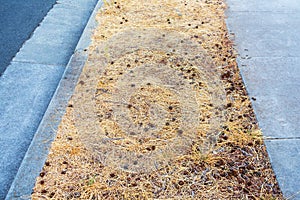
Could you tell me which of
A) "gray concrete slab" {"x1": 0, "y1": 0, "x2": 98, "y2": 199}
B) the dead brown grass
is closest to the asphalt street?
"gray concrete slab" {"x1": 0, "y1": 0, "x2": 98, "y2": 199}

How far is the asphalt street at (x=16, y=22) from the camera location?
3.41 meters

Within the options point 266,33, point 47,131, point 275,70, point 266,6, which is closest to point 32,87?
point 47,131

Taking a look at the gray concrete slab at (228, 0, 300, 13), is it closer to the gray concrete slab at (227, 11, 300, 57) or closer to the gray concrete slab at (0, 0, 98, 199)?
the gray concrete slab at (227, 11, 300, 57)

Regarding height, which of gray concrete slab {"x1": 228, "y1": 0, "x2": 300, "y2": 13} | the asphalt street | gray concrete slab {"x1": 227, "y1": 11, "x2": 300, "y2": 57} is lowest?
the asphalt street

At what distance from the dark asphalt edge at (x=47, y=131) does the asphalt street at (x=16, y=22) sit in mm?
710

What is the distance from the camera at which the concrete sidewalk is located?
85.8 inches

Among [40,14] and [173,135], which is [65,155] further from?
[40,14]

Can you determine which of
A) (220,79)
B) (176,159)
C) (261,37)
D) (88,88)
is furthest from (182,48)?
(176,159)

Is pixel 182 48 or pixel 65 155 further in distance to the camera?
pixel 182 48

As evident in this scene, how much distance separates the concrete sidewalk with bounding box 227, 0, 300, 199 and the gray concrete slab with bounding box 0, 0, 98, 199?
5.21 feet

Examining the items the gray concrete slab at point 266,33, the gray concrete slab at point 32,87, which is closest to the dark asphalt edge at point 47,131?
the gray concrete slab at point 32,87

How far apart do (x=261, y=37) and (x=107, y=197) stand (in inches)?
99.5

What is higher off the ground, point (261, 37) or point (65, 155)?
point (261, 37)

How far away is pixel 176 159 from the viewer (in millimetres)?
2160
